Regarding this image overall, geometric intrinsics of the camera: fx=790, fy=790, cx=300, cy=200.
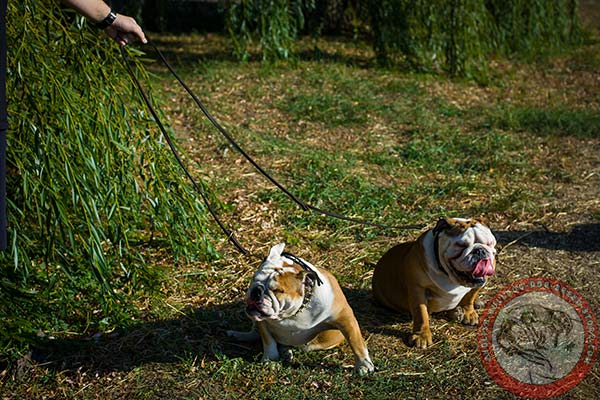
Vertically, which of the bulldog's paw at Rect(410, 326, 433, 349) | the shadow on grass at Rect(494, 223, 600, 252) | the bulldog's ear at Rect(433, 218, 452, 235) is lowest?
the shadow on grass at Rect(494, 223, 600, 252)

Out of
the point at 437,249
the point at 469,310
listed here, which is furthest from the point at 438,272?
the point at 469,310

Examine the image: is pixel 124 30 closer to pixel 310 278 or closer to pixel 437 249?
pixel 310 278

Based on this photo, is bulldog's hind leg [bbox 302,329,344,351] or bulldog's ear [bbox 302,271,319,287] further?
bulldog's hind leg [bbox 302,329,344,351]

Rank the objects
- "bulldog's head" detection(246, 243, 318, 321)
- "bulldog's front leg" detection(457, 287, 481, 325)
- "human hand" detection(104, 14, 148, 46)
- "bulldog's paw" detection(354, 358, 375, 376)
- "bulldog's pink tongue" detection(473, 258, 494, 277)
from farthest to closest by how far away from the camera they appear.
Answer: "bulldog's front leg" detection(457, 287, 481, 325)
"human hand" detection(104, 14, 148, 46)
"bulldog's paw" detection(354, 358, 375, 376)
"bulldog's pink tongue" detection(473, 258, 494, 277)
"bulldog's head" detection(246, 243, 318, 321)

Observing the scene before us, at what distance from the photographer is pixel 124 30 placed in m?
3.34

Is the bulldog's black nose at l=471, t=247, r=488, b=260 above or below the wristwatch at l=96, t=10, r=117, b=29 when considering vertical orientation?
below

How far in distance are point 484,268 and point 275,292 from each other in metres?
0.83

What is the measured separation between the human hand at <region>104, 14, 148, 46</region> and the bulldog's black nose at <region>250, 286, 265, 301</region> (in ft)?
3.81

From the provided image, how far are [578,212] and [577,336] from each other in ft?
5.56

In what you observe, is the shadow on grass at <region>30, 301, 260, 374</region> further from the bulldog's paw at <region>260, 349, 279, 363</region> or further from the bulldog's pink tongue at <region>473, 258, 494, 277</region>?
the bulldog's pink tongue at <region>473, 258, 494, 277</region>

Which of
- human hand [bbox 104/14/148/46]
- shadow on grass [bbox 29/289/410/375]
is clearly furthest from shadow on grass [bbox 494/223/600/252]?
human hand [bbox 104/14/148/46]

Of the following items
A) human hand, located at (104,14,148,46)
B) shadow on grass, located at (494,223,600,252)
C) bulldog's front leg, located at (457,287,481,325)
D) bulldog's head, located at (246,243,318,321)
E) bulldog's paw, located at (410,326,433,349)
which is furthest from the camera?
shadow on grass, located at (494,223,600,252)

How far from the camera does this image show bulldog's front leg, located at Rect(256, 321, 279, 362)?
10.7 ft

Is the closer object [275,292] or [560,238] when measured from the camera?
[275,292]
